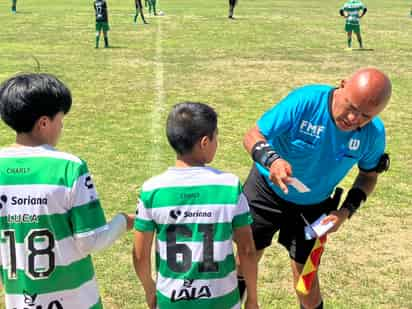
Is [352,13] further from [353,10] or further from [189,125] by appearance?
[189,125]

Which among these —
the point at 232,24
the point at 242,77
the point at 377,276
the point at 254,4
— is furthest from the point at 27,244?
the point at 254,4

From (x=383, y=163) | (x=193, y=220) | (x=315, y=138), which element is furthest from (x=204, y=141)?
(x=383, y=163)

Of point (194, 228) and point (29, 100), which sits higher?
point (29, 100)

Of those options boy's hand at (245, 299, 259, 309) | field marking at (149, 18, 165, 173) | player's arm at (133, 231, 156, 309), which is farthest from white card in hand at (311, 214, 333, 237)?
field marking at (149, 18, 165, 173)

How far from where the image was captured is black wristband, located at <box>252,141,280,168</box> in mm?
3287

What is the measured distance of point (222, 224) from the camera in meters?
2.69

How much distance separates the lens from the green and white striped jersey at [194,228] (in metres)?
2.65

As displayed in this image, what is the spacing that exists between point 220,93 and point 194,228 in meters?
9.80

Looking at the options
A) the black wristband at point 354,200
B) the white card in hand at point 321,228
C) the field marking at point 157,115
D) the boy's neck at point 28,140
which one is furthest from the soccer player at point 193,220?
the field marking at point 157,115

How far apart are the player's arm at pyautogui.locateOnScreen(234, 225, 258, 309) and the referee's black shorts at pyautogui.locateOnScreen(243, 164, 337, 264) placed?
3.34ft

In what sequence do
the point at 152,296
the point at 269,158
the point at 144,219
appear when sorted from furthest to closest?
the point at 269,158, the point at 152,296, the point at 144,219

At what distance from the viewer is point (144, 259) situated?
2908 mm

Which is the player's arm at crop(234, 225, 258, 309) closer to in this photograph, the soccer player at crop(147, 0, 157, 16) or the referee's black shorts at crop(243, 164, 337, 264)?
the referee's black shorts at crop(243, 164, 337, 264)

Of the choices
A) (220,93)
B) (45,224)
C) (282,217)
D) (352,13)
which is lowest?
(220,93)
